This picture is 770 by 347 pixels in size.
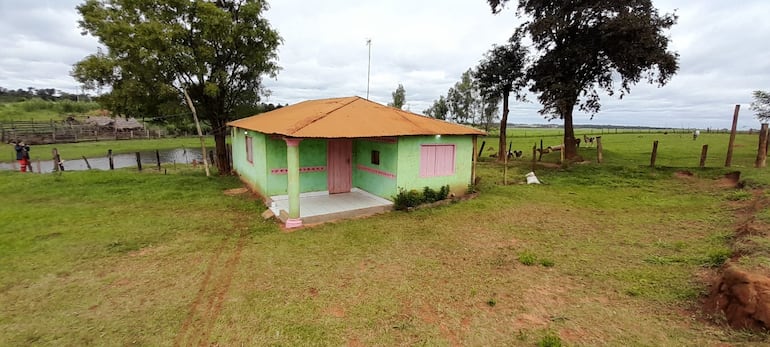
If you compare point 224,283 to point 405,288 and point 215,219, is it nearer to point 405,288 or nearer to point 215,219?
point 405,288

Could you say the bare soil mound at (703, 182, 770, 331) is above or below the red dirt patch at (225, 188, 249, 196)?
above

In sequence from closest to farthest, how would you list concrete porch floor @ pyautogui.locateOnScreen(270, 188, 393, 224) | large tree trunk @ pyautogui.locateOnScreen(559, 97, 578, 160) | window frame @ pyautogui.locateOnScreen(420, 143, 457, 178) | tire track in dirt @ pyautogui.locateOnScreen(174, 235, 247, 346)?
tire track in dirt @ pyautogui.locateOnScreen(174, 235, 247, 346), concrete porch floor @ pyautogui.locateOnScreen(270, 188, 393, 224), window frame @ pyautogui.locateOnScreen(420, 143, 457, 178), large tree trunk @ pyautogui.locateOnScreen(559, 97, 578, 160)

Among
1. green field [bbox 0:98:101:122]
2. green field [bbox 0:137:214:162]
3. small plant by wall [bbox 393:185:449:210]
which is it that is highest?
green field [bbox 0:98:101:122]

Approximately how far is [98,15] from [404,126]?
1198 centimetres

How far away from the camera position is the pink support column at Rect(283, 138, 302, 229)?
7773mm

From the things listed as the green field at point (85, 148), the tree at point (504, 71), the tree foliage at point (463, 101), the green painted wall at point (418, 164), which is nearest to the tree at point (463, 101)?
the tree foliage at point (463, 101)

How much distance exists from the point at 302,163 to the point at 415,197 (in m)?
3.83

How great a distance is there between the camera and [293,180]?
7.95m

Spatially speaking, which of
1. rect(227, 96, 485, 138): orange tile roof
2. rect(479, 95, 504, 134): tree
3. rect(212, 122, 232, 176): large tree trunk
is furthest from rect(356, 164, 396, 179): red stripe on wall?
rect(479, 95, 504, 134): tree

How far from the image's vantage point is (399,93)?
49906 millimetres

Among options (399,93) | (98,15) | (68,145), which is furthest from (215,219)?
(399,93)

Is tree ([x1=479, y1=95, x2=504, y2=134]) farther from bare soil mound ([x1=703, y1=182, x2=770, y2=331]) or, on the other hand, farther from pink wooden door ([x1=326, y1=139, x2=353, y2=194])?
bare soil mound ([x1=703, y1=182, x2=770, y2=331])

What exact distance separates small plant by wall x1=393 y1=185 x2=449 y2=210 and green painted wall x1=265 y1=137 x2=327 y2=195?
2846 millimetres

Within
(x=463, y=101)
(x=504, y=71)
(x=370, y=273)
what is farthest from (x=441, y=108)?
(x=370, y=273)
